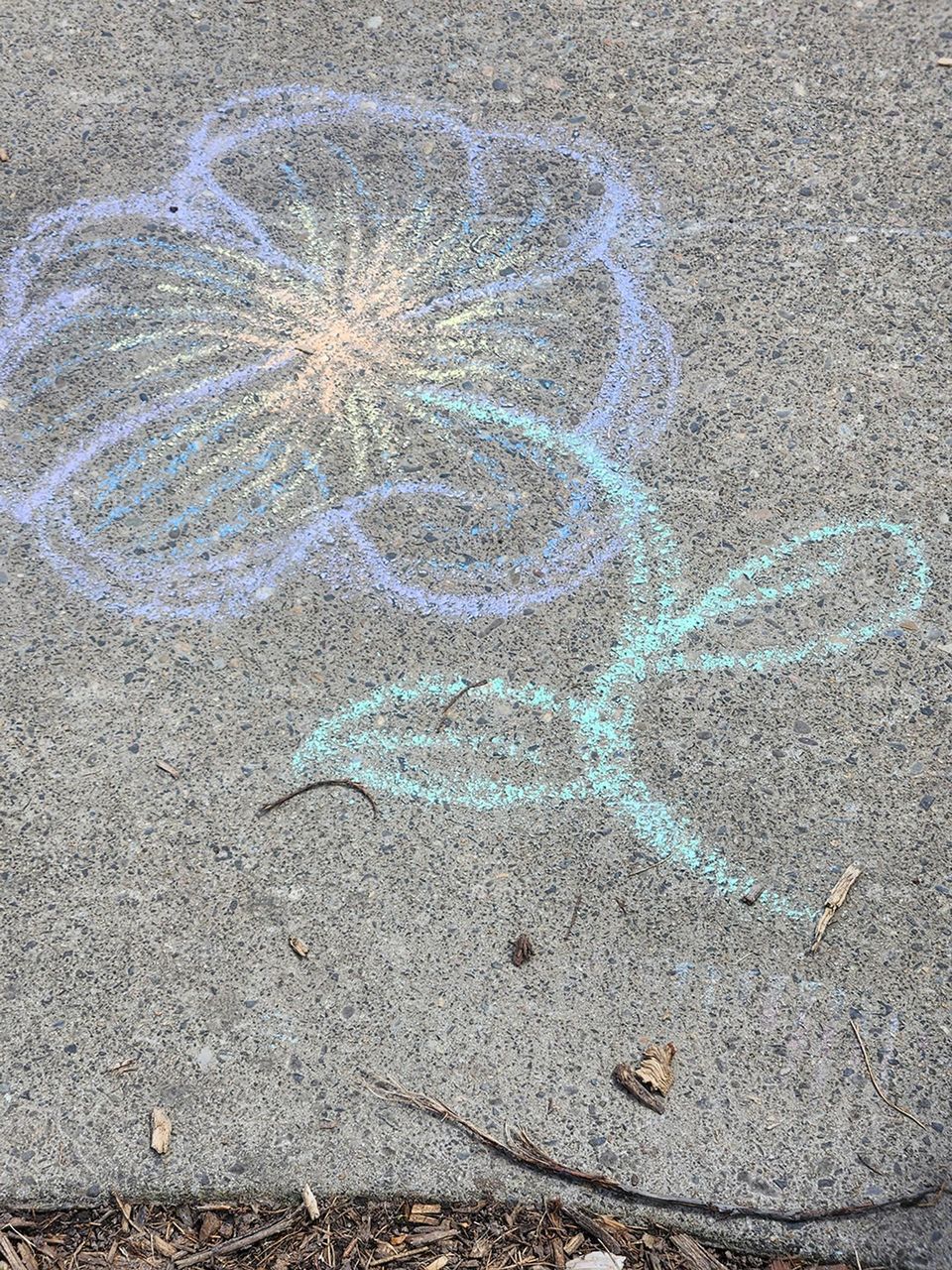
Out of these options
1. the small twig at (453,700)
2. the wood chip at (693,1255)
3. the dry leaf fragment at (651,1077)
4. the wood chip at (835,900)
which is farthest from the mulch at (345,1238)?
the small twig at (453,700)

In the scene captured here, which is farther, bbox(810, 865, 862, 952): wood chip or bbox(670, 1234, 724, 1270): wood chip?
bbox(810, 865, 862, 952): wood chip

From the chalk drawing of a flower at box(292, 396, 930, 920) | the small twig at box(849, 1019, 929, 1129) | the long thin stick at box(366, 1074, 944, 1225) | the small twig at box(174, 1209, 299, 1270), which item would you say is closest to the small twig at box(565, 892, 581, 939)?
the chalk drawing of a flower at box(292, 396, 930, 920)

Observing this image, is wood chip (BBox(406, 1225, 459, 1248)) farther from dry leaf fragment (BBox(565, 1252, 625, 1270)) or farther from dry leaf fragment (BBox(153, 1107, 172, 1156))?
dry leaf fragment (BBox(153, 1107, 172, 1156))

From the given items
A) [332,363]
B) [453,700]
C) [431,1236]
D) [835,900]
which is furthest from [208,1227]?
[332,363]

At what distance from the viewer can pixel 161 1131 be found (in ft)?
5.81

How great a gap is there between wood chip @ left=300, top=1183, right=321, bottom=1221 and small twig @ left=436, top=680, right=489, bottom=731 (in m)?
0.79

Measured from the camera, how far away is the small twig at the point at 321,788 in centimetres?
209

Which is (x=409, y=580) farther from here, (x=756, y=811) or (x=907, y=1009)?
(x=907, y=1009)

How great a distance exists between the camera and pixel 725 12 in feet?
11.1

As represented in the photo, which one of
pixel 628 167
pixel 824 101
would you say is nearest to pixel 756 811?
pixel 628 167

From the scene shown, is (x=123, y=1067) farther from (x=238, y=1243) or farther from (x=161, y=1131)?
(x=238, y=1243)

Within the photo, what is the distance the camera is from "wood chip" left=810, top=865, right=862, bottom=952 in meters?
1.97

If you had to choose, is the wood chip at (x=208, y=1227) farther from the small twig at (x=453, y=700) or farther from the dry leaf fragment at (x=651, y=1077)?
the small twig at (x=453, y=700)

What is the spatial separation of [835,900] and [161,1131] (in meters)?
1.11
